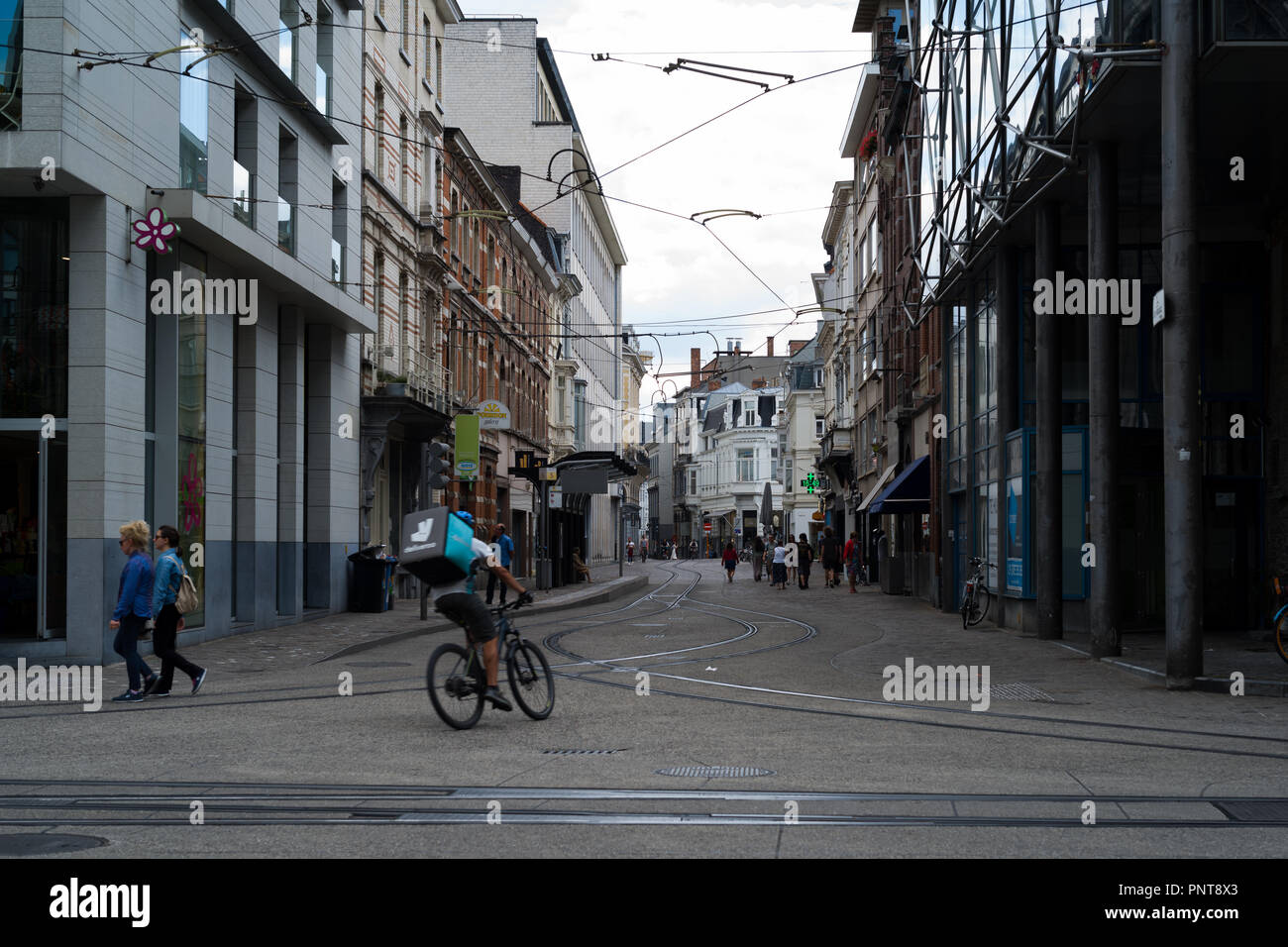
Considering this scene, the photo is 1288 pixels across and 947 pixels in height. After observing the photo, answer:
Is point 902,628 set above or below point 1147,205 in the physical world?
below

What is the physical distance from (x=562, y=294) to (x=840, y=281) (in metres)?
13.0

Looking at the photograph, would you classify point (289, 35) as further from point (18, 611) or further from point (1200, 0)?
point (1200, 0)

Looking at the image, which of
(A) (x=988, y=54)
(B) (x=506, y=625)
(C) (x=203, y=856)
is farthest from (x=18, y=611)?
(A) (x=988, y=54)

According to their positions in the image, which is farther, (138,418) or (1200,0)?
(138,418)

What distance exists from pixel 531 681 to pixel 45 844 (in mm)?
5201

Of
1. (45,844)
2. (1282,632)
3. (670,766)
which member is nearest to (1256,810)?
(670,766)

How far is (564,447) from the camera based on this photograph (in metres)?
64.2

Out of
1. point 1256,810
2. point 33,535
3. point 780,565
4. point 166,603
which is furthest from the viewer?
point 780,565

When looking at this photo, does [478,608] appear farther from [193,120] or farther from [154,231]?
[193,120]

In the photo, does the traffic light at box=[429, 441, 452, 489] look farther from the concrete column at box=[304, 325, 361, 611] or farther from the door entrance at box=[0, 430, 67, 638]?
the door entrance at box=[0, 430, 67, 638]

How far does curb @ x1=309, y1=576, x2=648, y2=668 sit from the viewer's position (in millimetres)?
18484

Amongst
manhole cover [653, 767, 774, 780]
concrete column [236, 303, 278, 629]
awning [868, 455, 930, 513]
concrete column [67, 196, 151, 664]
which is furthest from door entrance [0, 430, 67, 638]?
awning [868, 455, 930, 513]

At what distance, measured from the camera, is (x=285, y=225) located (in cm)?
2353
